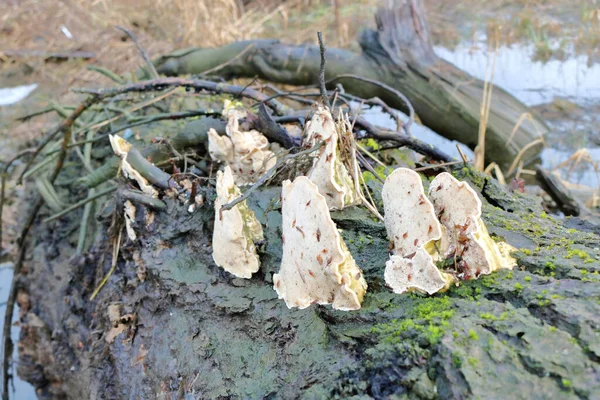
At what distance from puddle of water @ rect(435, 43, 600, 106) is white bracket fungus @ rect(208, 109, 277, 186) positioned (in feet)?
13.1

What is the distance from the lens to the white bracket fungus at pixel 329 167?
5.11 feet

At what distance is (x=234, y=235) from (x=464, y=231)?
2.28 ft

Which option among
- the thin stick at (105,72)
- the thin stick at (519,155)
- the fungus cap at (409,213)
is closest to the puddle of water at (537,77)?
the thin stick at (519,155)

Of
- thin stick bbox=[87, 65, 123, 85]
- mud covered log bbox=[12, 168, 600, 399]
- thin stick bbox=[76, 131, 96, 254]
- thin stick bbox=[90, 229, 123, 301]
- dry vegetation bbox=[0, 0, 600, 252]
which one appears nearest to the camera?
mud covered log bbox=[12, 168, 600, 399]

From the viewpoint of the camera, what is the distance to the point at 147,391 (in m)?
1.79

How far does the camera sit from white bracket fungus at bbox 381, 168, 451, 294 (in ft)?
4.01

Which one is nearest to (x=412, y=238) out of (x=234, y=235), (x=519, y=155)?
(x=234, y=235)

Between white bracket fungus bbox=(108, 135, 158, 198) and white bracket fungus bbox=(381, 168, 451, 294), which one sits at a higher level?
white bracket fungus bbox=(381, 168, 451, 294)

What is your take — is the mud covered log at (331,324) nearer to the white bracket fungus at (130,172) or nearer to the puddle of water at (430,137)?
the white bracket fungus at (130,172)

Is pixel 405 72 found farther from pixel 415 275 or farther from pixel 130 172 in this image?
pixel 415 275

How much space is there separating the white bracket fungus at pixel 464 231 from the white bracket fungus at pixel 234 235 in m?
0.61

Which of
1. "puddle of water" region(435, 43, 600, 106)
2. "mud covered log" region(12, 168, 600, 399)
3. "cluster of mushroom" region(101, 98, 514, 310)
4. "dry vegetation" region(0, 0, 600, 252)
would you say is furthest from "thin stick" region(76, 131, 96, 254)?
"puddle of water" region(435, 43, 600, 106)

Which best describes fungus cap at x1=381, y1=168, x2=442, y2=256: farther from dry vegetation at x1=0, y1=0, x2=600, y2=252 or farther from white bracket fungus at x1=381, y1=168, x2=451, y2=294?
dry vegetation at x1=0, y1=0, x2=600, y2=252

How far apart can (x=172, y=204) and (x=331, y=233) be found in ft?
3.21
